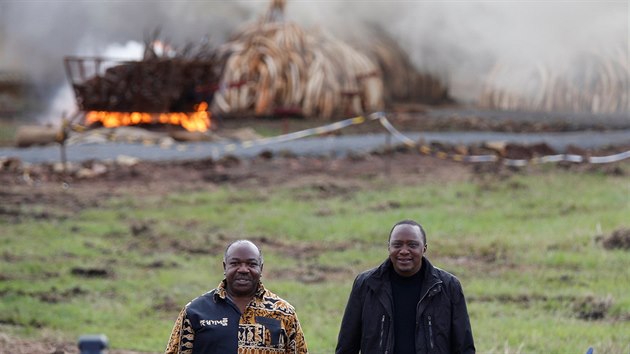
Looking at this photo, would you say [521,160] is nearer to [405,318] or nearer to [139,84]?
[139,84]

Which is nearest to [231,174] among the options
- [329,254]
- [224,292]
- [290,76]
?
[329,254]

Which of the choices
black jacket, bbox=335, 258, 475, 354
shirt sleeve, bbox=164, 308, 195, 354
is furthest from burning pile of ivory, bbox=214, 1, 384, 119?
shirt sleeve, bbox=164, 308, 195, 354

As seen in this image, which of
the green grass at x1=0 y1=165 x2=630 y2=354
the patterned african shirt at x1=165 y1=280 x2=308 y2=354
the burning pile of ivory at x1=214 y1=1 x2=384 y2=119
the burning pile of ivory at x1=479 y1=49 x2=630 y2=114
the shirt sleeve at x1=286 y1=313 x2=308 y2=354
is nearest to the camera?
the patterned african shirt at x1=165 y1=280 x2=308 y2=354

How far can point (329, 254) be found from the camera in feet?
43.0

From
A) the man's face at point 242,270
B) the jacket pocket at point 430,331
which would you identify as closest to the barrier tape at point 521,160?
the jacket pocket at point 430,331

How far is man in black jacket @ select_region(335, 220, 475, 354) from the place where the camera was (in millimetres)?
5516

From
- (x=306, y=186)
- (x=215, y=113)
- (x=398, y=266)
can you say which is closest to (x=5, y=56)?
(x=215, y=113)

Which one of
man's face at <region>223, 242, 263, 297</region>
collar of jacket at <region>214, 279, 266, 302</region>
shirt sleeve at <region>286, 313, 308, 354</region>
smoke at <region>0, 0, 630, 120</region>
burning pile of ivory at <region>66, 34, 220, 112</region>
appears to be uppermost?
smoke at <region>0, 0, 630, 120</region>

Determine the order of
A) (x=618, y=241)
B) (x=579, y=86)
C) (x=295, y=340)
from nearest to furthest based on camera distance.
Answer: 1. (x=295, y=340)
2. (x=618, y=241)
3. (x=579, y=86)

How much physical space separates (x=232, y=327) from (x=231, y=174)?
13.0 meters

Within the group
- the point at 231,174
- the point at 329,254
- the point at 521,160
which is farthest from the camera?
the point at 521,160

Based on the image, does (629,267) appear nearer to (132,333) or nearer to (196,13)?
(132,333)

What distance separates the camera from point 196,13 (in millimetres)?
31203

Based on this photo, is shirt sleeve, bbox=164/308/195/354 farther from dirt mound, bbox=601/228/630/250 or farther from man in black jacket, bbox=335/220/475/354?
dirt mound, bbox=601/228/630/250
